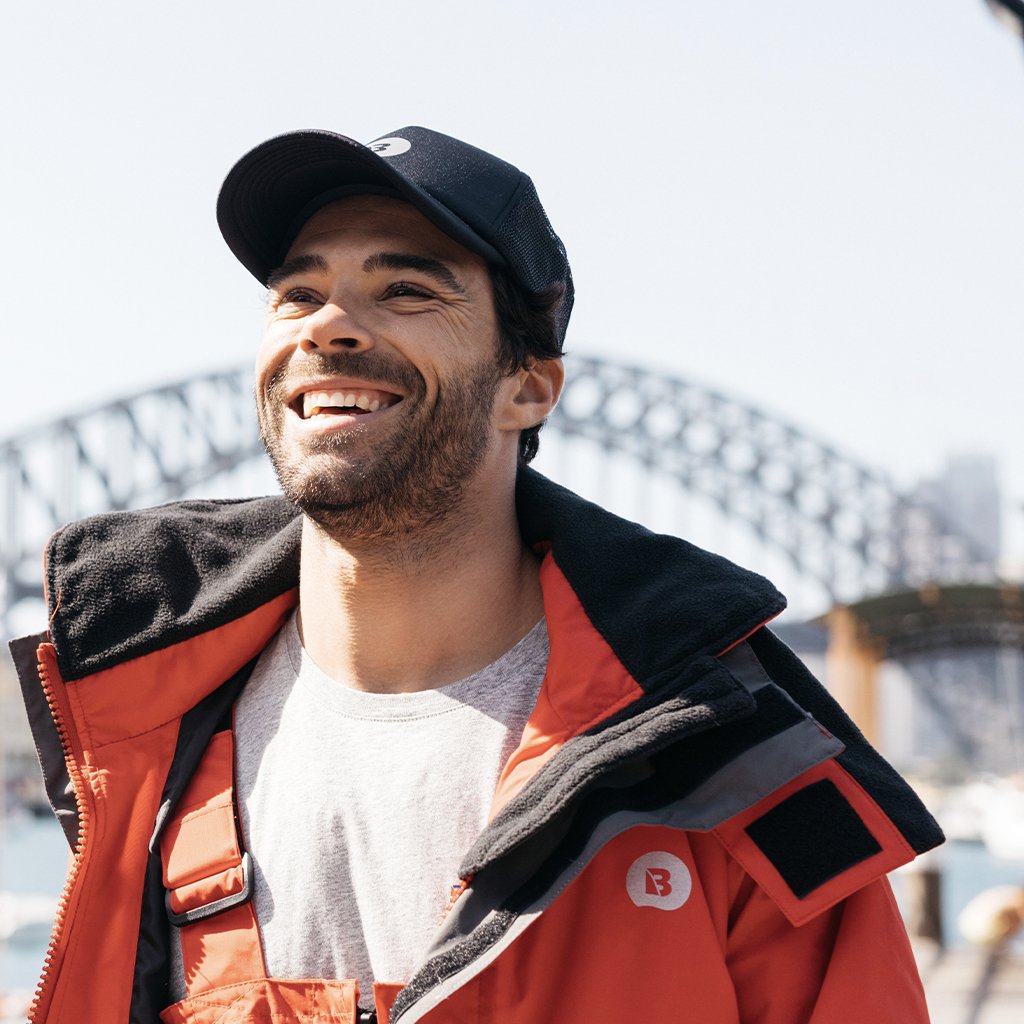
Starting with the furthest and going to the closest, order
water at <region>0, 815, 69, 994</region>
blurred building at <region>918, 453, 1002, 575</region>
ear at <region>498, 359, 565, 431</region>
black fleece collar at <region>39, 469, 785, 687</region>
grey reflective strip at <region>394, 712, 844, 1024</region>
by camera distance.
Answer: blurred building at <region>918, 453, 1002, 575</region> → water at <region>0, 815, 69, 994</region> → ear at <region>498, 359, 565, 431</region> → black fleece collar at <region>39, 469, 785, 687</region> → grey reflective strip at <region>394, 712, 844, 1024</region>

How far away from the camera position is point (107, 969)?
2137mm

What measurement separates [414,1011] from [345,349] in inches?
36.8

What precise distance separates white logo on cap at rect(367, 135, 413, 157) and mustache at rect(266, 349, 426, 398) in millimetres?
325

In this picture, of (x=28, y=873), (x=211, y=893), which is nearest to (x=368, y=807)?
(x=211, y=893)

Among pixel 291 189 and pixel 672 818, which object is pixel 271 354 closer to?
pixel 291 189

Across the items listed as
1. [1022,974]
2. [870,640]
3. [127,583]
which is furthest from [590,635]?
[870,640]

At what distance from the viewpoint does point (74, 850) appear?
2.22m

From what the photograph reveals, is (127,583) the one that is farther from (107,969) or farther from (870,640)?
(870,640)

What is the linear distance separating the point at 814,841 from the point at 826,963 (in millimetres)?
172

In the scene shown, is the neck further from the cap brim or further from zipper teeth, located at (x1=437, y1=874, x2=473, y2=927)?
the cap brim

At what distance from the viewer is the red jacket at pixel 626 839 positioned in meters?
1.95

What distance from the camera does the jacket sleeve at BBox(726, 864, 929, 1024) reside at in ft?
6.33

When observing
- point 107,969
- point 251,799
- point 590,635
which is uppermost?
point 590,635

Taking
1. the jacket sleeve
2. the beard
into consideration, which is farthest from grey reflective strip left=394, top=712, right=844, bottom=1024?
the beard
